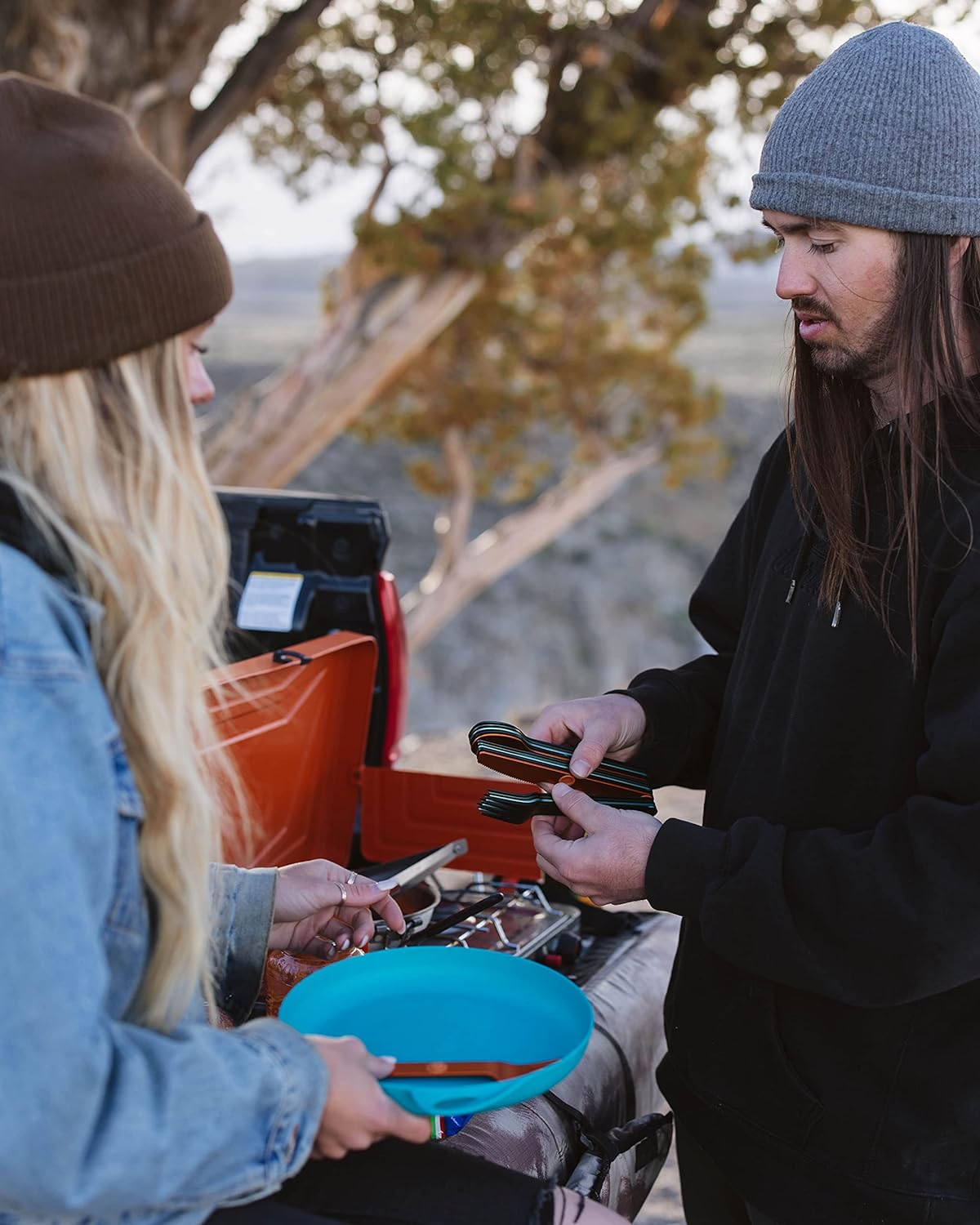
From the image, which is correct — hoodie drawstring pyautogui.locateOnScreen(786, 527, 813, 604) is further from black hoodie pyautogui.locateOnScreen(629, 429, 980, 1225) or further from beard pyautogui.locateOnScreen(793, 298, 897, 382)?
beard pyautogui.locateOnScreen(793, 298, 897, 382)

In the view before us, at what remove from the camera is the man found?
63.4 inches

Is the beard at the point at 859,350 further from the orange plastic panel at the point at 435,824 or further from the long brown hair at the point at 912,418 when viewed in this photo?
the orange plastic panel at the point at 435,824

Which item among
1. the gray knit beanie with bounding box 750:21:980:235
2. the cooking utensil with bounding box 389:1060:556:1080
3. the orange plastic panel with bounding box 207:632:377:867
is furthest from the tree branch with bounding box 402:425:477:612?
the cooking utensil with bounding box 389:1060:556:1080

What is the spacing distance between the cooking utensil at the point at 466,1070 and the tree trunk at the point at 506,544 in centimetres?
957

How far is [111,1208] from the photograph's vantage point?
3.82ft

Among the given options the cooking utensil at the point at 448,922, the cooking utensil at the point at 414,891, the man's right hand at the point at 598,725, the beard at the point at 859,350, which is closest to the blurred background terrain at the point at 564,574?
the cooking utensil at the point at 414,891

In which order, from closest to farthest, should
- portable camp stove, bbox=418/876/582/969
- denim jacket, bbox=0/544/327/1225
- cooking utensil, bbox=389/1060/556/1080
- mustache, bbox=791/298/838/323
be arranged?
denim jacket, bbox=0/544/327/1225 → cooking utensil, bbox=389/1060/556/1080 → mustache, bbox=791/298/838/323 → portable camp stove, bbox=418/876/582/969

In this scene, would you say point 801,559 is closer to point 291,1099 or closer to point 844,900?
point 844,900

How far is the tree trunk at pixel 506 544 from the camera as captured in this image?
1165 centimetres

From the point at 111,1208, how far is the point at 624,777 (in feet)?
3.81

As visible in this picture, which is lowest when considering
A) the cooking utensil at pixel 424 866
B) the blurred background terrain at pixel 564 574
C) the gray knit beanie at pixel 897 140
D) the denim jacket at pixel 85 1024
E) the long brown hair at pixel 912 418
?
the blurred background terrain at pixel 564 574

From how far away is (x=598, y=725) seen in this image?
7.05ft

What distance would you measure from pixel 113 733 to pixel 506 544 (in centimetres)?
1104

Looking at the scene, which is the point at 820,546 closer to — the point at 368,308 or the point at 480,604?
the point at 368,308
